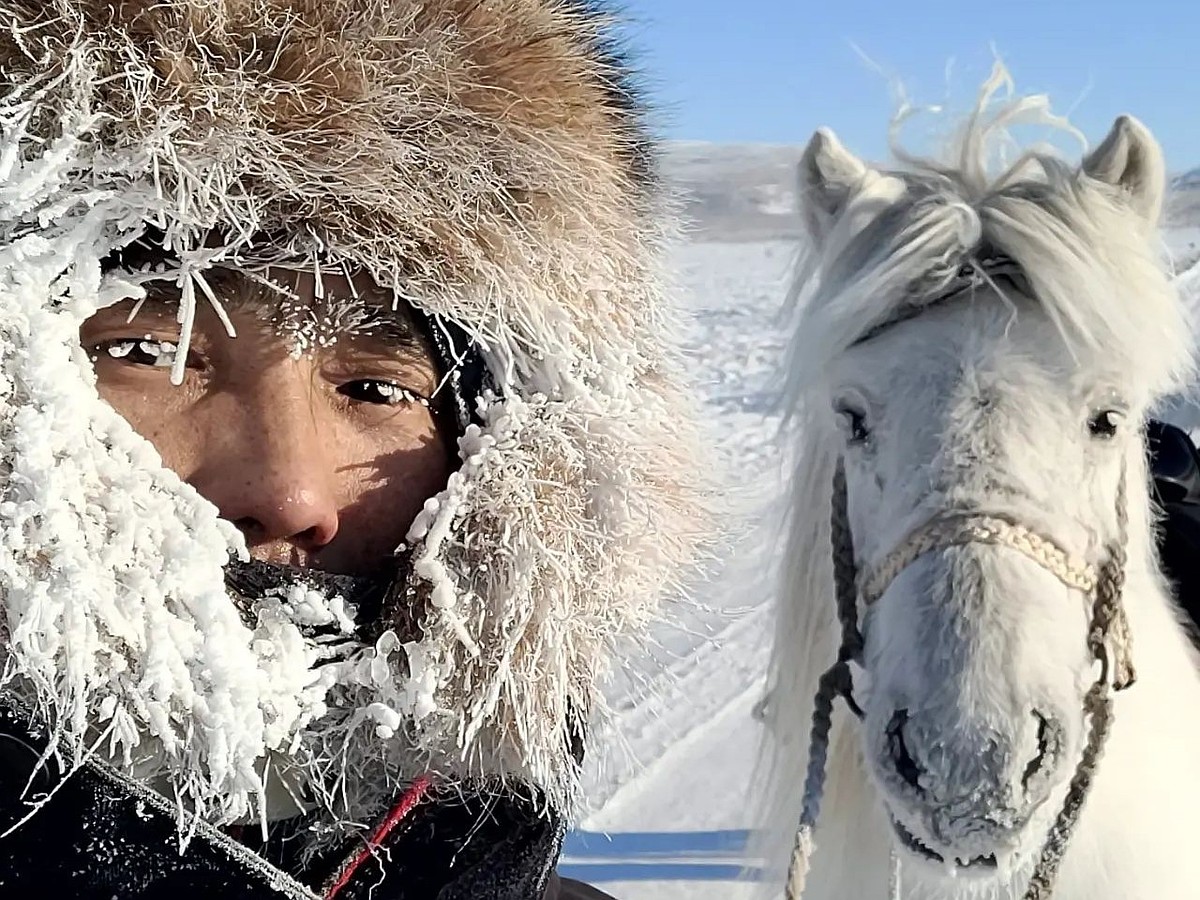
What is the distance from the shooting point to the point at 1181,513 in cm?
194

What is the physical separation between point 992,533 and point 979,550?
3cm

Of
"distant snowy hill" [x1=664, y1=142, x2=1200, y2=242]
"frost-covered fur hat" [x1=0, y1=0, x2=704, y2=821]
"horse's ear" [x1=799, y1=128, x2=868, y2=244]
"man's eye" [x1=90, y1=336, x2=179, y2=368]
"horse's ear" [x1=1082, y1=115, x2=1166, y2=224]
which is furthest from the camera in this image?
"distant snowy hill" [x1=664, y1=142, x2=1200, y2=242]

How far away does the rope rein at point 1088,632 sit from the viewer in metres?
1.14

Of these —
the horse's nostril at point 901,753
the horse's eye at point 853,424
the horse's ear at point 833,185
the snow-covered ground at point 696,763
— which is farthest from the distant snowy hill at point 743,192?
the horse's nostril at point 901,753

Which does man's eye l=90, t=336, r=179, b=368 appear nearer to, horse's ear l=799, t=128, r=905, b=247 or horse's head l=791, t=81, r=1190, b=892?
horse's head l=791, t=81, r=1190, b=892

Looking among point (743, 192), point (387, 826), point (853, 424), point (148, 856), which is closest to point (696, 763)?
point (853, 424)

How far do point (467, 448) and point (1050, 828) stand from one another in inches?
32.9

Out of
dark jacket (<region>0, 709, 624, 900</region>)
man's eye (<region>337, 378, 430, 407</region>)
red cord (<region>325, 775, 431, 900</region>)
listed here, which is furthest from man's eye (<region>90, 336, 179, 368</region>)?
red cord (<region>325, 775, 431, 900</region>)

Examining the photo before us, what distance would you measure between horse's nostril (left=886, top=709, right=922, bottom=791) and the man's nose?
2.12ft

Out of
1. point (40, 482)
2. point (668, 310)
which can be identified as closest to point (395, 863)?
point (40, 482)

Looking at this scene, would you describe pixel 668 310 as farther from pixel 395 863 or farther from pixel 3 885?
pixel 3 885

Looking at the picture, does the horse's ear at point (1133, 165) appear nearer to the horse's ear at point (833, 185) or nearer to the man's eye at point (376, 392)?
the horse's ear at point (833, 185)

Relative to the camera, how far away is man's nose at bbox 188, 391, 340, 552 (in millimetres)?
789

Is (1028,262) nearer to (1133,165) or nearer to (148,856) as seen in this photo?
(1133,165)
